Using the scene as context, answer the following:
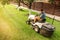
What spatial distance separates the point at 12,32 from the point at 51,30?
3075 millimetres

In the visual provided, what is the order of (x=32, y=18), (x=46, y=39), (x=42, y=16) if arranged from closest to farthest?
(x=46, y=39)
(x=42, y=16)
(x=32, y=18)

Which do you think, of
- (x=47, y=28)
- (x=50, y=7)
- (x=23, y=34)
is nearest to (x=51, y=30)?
(x=47, y=28)

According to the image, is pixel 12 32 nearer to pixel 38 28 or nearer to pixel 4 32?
pixel 4 32

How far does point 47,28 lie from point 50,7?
14681 millimetres

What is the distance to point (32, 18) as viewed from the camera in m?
16.0

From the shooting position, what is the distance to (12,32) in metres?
13.7

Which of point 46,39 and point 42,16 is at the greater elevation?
point 42,16

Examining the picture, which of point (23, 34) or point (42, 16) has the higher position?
point (42, 16)

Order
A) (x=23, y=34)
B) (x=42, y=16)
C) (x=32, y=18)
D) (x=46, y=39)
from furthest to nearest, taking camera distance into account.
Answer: (x=32, y=18)
(x=42, y=16)
(x=23, y=34)
(x=46, y=39)

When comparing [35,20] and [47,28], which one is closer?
[47,28]

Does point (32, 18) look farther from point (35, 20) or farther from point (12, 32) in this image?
point (12, 32)

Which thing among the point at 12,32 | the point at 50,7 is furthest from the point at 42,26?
the point at 50,7

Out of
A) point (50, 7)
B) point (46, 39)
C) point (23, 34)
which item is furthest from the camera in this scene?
point (50, 7)

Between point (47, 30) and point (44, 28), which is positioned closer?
point (47, 30)
